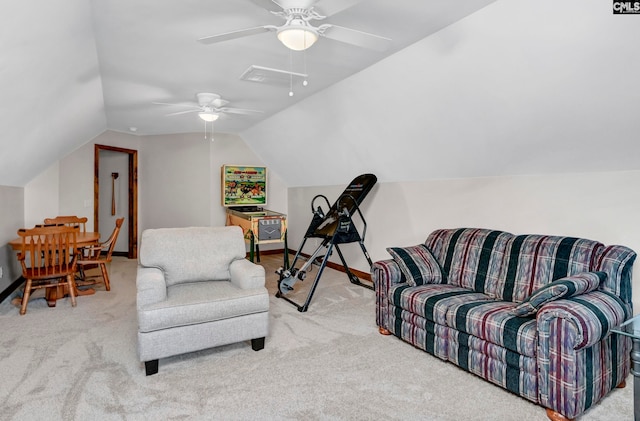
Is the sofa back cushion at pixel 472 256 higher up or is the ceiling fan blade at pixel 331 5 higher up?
the ceiling fan blade at pixel 331 5

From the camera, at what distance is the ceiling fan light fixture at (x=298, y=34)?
215 centimetres

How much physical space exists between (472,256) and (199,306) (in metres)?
2.25

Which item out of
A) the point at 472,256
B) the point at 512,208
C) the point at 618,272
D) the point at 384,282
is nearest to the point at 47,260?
the point at 384,282

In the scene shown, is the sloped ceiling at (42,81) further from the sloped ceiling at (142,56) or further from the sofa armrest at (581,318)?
the sofa armrest at (581,318)

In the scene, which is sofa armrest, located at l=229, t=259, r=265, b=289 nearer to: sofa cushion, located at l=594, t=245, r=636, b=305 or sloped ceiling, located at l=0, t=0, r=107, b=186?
sloped ceiling, located at l=0, t=0, r=107, b=186

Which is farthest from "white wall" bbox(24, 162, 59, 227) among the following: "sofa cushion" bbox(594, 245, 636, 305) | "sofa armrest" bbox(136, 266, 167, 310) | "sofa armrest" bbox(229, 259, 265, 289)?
"sofa cushion" bbox(594, 245, 636, 305)

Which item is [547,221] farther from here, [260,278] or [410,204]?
[260,278]

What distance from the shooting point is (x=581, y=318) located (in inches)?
73.8

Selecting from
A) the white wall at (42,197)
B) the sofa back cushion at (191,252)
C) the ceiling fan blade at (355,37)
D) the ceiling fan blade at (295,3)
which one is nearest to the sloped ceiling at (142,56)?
the ceiling fan blade at (295,3)

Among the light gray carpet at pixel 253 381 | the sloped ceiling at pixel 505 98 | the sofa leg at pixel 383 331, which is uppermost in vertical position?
the sloped ceiling at pixel 505 98

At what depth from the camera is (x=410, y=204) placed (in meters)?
4.42

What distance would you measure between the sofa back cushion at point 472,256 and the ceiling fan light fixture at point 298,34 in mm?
2128

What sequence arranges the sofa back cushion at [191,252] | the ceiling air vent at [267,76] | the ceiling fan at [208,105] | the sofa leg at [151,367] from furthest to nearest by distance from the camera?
the ceiling fan at [208,105] < the ceiling air vent at [267,76] < the sofa back cushion at [191,252] < the sofa leg at [151,367]

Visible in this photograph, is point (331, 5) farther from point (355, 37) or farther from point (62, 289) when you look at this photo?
point (62, 289)
